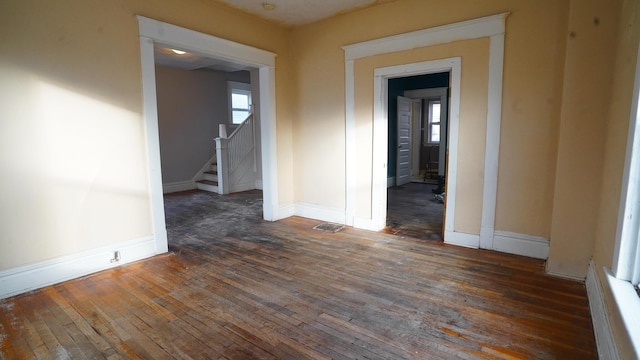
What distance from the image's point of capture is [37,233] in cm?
277

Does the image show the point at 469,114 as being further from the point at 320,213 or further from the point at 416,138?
the point at 416,138

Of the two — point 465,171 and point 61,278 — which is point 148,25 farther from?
point 465,171

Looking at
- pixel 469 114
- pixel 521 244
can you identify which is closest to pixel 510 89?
pixel 469 114

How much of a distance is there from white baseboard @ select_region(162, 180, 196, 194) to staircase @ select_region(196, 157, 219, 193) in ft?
0.46

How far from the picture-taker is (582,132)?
2.71 metres

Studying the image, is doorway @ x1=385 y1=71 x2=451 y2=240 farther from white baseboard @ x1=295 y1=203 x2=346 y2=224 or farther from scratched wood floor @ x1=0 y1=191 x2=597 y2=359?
scratched wood floor @ x1=0 y1=191 x2=597 y2=359

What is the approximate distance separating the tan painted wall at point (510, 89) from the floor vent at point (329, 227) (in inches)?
13.3

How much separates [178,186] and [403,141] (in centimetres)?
541

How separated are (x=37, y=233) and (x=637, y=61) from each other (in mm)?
4368

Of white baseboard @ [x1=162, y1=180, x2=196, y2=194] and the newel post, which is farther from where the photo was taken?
white baseboard @ [x1=162, y1=180, x2=196, y2=194]

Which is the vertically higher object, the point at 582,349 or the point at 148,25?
the point at 148,25

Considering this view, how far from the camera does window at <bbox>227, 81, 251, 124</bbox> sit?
8.62m

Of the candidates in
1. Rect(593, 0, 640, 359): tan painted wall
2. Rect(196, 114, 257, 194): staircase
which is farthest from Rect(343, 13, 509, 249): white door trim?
Rect(196, 114, 257, 194): staircase

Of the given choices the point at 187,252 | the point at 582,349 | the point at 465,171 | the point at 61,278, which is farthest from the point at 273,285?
the point at 465,171
